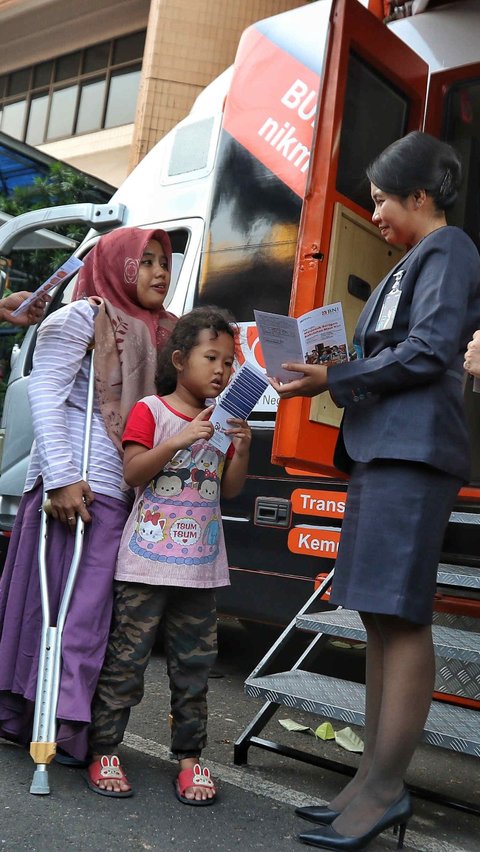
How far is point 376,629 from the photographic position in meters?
2.50

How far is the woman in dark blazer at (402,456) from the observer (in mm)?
2346

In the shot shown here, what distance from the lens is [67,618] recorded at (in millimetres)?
2719

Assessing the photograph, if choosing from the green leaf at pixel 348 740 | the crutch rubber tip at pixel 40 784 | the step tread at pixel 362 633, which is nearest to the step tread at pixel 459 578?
the step tread at pixel 362 633

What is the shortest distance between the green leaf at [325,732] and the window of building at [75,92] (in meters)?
13.2

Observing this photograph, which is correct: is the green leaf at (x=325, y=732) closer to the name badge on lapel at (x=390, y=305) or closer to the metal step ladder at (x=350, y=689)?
the metal step ladder at (x=350, y=689)

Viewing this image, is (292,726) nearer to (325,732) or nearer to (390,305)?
(325,732)

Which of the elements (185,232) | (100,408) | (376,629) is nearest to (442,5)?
(185,232)

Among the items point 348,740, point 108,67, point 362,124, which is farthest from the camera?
point 108,67

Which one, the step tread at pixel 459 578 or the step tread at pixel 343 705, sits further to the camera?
the step tread at pixel 459 578

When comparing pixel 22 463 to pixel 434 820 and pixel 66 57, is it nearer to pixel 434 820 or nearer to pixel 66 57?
pixel 434 820

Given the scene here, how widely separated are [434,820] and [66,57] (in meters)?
16.3

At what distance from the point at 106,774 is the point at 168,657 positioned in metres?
0.37

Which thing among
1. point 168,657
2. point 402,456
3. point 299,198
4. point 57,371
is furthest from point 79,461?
point 299,198

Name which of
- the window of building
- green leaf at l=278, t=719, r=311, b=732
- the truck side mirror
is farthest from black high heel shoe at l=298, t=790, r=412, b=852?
the window of building
